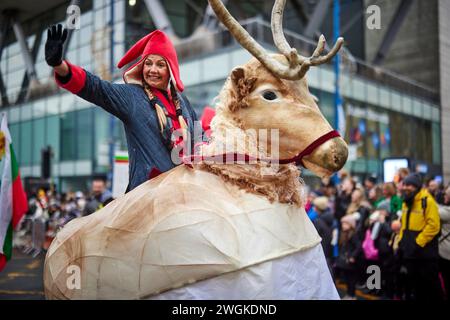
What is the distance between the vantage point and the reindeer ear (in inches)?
79.1

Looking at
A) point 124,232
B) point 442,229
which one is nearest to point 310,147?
point 124,232

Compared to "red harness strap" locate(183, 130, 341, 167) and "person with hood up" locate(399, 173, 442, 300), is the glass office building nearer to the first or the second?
"red harness strap" locate(183, 130, 341, 167)

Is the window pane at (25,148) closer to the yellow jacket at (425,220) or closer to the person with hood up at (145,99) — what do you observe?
the yellow jacket at (425,220)

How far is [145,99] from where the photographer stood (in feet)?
7.77

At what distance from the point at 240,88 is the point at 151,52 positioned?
2.18 feet

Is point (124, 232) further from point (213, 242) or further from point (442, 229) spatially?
point (442, 229)

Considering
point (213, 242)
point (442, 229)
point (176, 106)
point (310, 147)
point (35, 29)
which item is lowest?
point (442, 229)

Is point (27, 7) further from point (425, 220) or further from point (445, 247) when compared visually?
point (445, 247)

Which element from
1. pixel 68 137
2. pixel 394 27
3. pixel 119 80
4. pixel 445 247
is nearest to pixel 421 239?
pixel 445 247

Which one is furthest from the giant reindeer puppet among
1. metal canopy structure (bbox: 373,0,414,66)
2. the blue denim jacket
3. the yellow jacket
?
metal canopy structure (bbox: 373,0,414,66)

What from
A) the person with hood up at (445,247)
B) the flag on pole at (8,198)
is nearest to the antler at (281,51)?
the flag on pole at (8,198)
